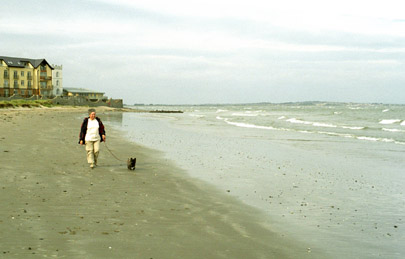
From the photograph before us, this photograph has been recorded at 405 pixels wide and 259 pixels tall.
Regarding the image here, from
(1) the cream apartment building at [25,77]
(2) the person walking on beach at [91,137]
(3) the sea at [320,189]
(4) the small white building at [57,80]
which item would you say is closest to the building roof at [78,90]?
(4) the small white building at [57,80]

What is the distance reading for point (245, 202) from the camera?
8.11 metres

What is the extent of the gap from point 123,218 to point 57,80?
10053 centimetres

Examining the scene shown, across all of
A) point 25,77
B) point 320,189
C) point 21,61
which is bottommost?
point 320,189

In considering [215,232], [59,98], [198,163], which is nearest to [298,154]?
[198,163]

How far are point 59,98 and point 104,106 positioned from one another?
55.8ft

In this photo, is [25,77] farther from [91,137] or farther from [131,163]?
[131,163]

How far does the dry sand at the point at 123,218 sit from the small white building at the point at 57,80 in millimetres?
93870

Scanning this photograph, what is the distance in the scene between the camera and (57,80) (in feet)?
326

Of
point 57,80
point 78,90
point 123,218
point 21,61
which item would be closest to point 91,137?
point 123,218

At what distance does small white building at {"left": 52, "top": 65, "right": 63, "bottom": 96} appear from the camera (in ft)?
323

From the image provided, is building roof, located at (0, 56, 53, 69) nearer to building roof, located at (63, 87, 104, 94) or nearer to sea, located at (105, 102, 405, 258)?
building roof, located at (63, 87, 104, 94)

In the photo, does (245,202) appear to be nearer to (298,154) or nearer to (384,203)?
(384,203)

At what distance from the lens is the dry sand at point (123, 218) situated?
5.23 m

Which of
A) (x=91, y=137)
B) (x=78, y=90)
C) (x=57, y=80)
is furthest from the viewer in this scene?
(x=78, y=90)
